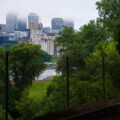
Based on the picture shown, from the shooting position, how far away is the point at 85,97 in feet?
42.0

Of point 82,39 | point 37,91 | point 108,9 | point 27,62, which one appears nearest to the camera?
point 108,9

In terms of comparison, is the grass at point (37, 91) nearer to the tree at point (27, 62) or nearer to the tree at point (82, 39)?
the tree at point (27, 62)

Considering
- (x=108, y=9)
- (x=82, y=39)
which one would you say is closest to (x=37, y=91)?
(x=82, y=39)

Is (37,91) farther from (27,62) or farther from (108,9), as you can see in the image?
(108,9)

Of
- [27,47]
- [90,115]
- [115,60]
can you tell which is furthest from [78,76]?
[27,47]

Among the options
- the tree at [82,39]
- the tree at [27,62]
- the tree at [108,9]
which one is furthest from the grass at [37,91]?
the tree at [108,9]

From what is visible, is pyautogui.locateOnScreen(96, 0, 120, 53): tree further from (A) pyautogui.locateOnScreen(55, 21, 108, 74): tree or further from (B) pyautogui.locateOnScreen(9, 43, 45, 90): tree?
(B) pyautogui.locateOnScreen(9, 43, 45, 90): tree

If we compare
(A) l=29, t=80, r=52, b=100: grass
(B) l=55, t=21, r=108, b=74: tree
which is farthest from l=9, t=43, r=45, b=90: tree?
(B) l=55, t=21, r=108, b=74: tree

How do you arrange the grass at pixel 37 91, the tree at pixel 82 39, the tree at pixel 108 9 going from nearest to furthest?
the tree at pixel 108 9, the tree at pixel 82 39, the grass at pixel 37 91

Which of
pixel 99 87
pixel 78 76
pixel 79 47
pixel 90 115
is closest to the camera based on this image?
pixel 90 115

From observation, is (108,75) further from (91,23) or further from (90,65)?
(91,23)

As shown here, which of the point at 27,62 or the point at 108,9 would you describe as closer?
the point at 108,9

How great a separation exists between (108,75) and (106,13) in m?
21.4

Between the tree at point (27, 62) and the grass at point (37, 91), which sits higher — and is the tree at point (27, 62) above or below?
above
